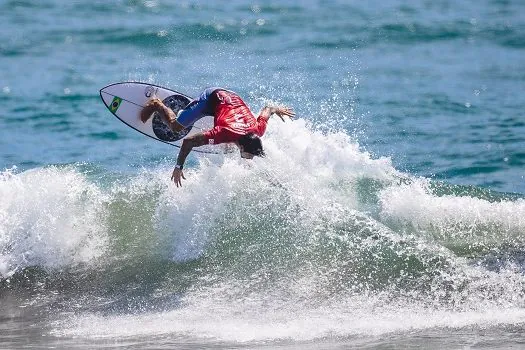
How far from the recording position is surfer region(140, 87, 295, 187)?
1007 centimetres

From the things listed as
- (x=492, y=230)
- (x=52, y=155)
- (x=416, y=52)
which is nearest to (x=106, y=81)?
(x=52, y=155)

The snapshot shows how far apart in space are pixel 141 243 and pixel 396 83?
10.3 meters

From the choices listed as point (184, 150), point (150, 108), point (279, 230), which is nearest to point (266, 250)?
point (279, 230)

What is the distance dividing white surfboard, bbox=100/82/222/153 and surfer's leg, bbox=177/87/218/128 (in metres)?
0.63

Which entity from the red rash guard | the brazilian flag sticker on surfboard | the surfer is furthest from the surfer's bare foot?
the red rash guard

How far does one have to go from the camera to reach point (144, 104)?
481 inches

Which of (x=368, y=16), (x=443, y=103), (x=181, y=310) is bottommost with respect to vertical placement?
(x=181, y=310)

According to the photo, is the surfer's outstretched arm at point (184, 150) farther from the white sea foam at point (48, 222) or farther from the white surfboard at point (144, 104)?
the white surfboard at point (144, 104)

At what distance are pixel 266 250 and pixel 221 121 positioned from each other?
62.5 inches

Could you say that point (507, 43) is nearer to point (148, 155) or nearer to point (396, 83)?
point (396, 83)

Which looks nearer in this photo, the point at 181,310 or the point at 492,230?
the point at 181,310

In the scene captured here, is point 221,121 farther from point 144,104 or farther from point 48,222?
point 48,222

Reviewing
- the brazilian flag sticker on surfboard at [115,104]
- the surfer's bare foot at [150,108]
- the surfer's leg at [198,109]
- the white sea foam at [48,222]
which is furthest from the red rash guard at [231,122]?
the white sea foam at [48,222]

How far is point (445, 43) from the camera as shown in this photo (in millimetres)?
24203
